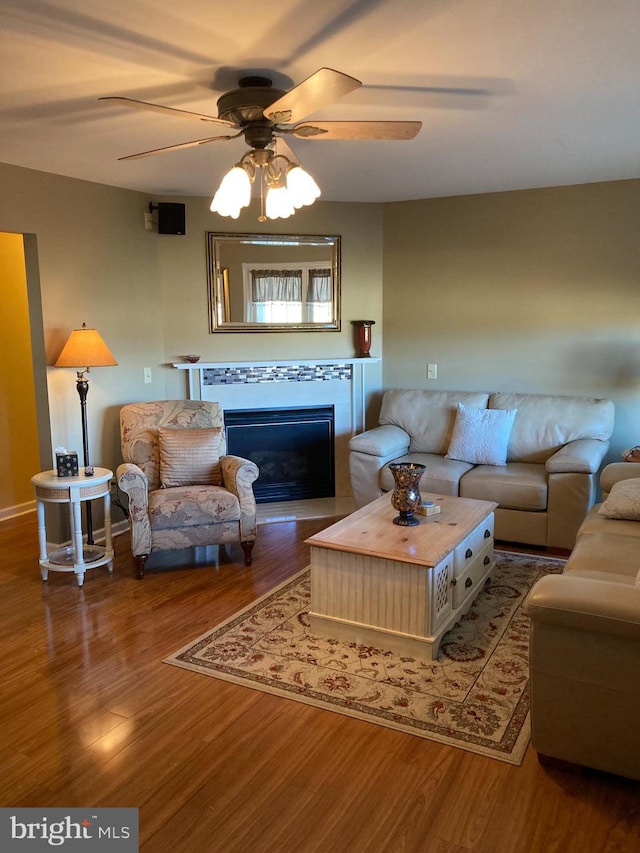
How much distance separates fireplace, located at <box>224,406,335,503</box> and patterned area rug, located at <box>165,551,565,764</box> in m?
1.95

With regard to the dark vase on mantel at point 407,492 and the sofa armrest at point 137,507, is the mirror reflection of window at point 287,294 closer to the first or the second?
the sofa armrest at point 137,507

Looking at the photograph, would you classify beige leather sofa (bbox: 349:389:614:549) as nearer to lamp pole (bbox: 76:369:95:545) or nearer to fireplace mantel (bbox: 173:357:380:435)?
fireplace mantel (bbox: 173:357:380:435)

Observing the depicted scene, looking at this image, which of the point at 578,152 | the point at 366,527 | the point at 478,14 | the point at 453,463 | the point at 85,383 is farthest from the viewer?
the point at 453,463

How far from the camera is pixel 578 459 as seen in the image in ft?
13.3

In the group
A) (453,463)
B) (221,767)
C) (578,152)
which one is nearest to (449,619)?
(221,767)

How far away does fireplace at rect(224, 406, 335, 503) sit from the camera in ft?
17.3

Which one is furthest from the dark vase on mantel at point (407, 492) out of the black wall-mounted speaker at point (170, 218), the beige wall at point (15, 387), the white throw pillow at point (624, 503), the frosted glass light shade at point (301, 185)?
the beige wall at point (15, 387)

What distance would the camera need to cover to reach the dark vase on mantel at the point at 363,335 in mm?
5340

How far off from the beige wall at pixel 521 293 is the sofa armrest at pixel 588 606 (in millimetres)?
3054

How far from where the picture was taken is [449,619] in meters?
2.97

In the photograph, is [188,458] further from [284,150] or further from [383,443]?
[284,150]

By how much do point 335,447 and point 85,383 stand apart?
2.18 meters

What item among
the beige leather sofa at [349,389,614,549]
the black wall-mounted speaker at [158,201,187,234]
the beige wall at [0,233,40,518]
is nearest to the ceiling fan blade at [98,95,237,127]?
the black wall-mounted speaker at [158,201,187,234]

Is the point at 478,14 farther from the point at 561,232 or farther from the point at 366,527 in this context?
the point at 561,232
